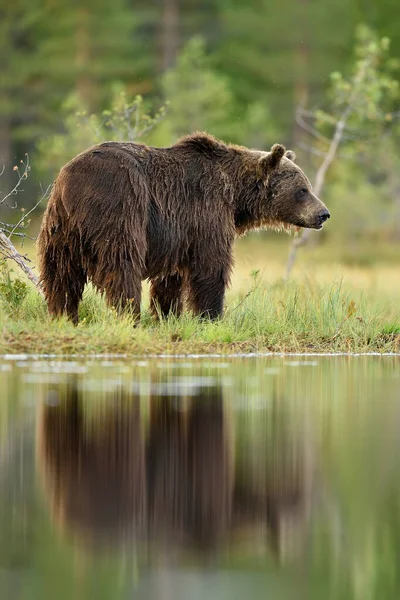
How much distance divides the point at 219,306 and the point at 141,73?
4275cm

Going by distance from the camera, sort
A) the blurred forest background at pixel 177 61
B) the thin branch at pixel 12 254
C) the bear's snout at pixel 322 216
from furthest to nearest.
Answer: the blurred forest background at pixel 177 61
the thin branch at pixel 12 254
the bear's snout at pixel 322 216

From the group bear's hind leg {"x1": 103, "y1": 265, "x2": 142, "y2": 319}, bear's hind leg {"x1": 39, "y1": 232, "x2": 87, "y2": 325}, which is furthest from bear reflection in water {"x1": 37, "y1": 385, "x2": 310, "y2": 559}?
bear's hind leg {"x1": 39, "y1": 232, "x2": 87, "y2": 325}

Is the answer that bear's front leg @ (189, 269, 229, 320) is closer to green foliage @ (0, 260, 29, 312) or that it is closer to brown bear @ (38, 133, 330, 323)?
brown bear @ (38, 133, 330, 323)

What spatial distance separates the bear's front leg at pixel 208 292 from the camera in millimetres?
12422

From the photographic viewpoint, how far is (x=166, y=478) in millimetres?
6109

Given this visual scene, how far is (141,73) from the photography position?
54062mm

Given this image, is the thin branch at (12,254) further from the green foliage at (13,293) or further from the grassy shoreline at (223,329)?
the green foliage at (13,293)

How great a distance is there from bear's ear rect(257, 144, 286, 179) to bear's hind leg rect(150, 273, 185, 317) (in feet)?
4.63

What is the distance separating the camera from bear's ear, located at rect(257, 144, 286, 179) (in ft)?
42.1

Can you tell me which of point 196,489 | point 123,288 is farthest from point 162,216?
point 196,489

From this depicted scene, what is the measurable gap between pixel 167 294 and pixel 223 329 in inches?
41.5

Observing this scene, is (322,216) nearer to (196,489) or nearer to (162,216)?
(162,216)

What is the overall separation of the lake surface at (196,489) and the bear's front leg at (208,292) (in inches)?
110

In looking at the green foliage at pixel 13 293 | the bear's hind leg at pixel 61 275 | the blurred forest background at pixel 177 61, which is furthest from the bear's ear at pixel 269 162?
the blurred forest background at pixel 177 61
